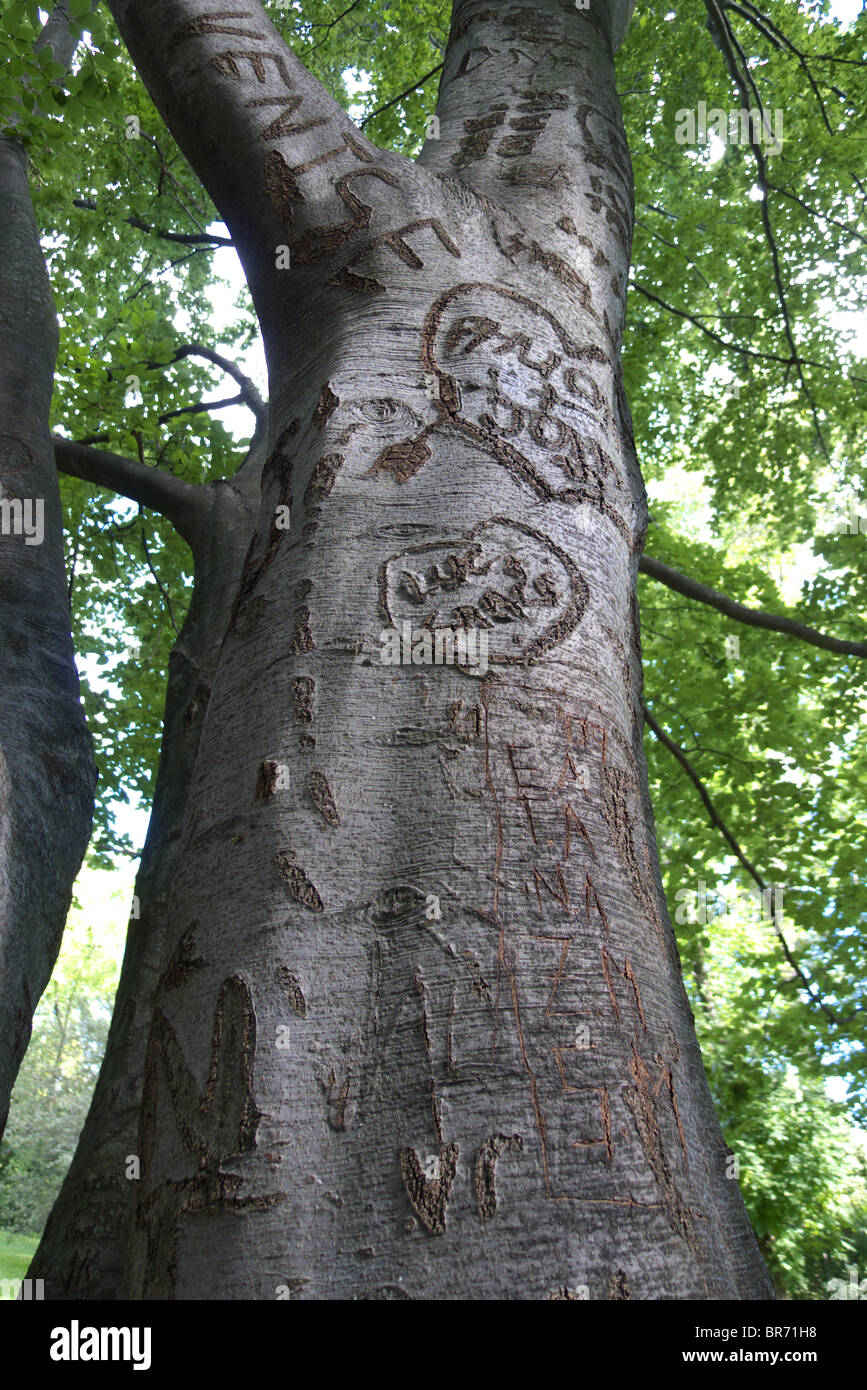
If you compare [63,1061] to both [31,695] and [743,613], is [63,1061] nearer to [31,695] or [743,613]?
[743,613]

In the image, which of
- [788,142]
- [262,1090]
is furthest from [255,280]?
[788,142]

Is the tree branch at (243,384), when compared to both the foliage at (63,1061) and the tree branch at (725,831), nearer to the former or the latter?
the tree branch at (725,831)

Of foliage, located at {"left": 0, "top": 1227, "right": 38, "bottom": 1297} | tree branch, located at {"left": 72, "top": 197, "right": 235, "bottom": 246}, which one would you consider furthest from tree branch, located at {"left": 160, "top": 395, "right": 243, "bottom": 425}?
foliage, located at {"left": 0, "top": 1227, "right": 38, "bottom": 1297}

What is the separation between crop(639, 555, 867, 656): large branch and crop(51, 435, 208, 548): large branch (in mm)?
2167

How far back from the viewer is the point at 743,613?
15.8ft

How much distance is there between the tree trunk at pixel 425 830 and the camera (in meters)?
0.92

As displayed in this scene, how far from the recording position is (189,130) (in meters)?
2.18

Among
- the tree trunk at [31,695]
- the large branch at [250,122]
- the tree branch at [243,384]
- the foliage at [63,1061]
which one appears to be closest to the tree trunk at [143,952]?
the tree trunk at [31,695]

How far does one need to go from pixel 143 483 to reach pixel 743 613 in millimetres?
3020

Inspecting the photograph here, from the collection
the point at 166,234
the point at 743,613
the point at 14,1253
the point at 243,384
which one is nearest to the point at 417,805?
the point at 743,613

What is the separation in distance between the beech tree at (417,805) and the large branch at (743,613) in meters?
2.59

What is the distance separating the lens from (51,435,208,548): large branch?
12.7 ft
